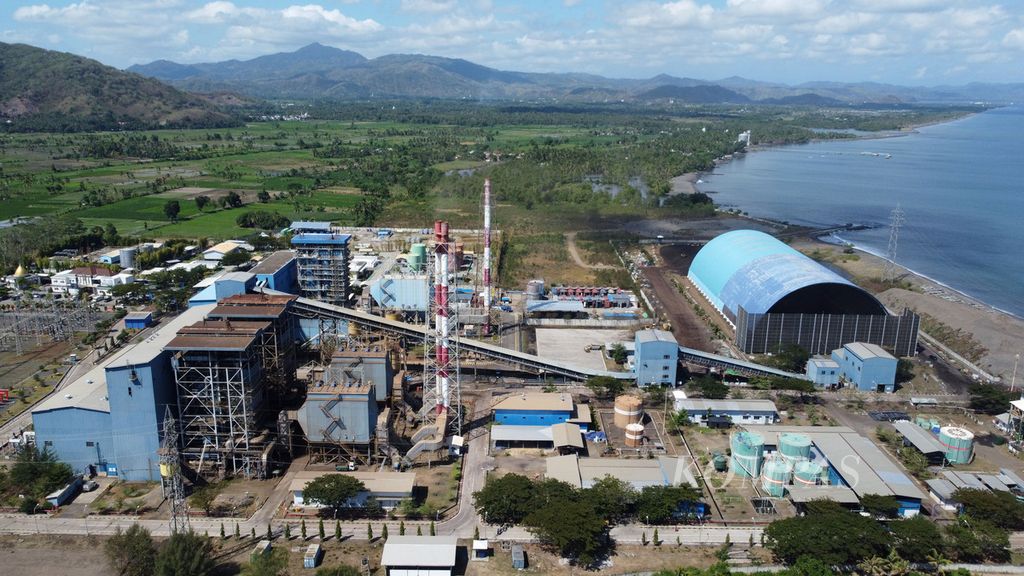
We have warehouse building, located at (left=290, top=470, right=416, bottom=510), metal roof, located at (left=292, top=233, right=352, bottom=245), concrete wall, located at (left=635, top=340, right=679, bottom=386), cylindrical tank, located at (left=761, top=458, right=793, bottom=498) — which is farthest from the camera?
metal roof, located at (left=292, top=233, right=352, bottom=245)

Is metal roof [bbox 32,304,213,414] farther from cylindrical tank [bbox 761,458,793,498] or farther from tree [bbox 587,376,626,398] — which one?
cylindrical tank [bbox 761,458,793,498]

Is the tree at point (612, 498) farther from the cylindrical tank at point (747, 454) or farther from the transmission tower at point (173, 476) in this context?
the transmission tower at point (173, 476)

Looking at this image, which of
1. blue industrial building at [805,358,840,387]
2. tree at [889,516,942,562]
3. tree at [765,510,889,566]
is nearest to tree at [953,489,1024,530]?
tree at [889,516,942,562]

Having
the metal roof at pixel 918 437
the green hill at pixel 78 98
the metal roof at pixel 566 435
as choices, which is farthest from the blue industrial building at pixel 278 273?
the green hill at pixel 78 98

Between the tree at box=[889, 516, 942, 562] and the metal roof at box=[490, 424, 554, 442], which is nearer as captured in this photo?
the tree at box=[889, 516, 942, 562]

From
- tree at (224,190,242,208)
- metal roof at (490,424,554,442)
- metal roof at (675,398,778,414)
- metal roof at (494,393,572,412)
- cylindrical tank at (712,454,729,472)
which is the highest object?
tree at (224,190,242,208)

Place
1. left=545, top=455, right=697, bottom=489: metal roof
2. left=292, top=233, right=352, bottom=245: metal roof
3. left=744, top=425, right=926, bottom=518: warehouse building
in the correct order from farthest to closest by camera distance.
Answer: left=292, top=233, right=352, bottom=245: metal roof, left=545, top=455, right=697, bottom=489: metal roof, left=744, top=425, right=926, bottom=518: warehouse building

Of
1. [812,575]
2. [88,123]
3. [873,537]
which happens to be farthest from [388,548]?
[88,123]

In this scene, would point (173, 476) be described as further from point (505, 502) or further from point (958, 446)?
point (958, 446)
